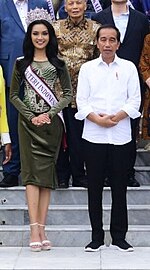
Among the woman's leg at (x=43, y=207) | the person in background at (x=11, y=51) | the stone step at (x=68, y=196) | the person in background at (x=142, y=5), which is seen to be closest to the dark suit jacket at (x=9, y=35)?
the person in background at (x=11, y=51)

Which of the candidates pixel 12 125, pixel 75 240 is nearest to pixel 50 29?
pixel 12 125

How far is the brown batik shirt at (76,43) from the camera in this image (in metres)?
8.17

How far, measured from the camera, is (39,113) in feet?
24.6

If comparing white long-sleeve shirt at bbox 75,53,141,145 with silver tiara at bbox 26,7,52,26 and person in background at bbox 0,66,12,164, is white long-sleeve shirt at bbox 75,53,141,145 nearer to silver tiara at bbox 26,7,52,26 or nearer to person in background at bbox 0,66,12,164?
person in background at bbox 0,66,12,164

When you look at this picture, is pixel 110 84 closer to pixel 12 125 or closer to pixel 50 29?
pixel 50 29

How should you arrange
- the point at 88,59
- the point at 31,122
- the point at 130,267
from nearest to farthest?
the point at 130,267
the point at 31,122
the point at 88,59

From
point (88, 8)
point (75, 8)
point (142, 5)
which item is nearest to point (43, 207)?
point (75, 8)

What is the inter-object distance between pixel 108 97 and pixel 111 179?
742 mm

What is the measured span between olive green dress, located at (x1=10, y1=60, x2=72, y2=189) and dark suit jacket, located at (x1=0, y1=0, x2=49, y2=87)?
937mm

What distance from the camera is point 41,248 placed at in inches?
297

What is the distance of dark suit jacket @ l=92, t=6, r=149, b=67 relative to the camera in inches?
326

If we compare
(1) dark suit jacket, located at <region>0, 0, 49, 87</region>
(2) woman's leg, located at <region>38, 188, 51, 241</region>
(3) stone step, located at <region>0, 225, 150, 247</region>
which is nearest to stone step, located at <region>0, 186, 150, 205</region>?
(3) stone step, located at <region>0, 225, 150, 247</region>

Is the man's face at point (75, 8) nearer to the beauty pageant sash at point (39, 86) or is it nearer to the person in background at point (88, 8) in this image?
the person in background at point (88, 8)

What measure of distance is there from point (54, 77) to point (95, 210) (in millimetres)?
1271
